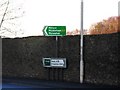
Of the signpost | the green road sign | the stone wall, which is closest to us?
the stone wall

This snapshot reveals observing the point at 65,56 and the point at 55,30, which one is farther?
the point at 65,56

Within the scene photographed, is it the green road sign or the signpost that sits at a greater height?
the green road sign

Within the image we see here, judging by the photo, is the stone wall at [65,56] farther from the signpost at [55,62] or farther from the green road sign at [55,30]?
the green road sign at [55,30]

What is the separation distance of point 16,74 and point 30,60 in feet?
7.66

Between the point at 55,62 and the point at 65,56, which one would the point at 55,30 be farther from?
the point at 55,62

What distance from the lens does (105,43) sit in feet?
82.3

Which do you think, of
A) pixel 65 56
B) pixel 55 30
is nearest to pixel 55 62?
pixel 65 56

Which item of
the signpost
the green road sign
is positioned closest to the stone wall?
the signpost

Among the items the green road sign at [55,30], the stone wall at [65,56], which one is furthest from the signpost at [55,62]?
the green road sign at [55,30]

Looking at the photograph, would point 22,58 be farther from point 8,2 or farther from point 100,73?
point 8,2

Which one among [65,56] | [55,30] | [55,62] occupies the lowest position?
[55,62]

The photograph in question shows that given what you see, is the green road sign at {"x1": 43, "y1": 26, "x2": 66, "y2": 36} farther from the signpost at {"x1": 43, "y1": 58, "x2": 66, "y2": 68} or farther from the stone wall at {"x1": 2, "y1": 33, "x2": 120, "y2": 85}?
the signpost at {"x1": 43, "y1": 58, "x2": 66, "y2": 68}

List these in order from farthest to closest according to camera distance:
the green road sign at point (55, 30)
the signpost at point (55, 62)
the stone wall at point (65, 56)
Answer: the signpost at point (55, 62) < the green road sign at point (55, 30) < the stone wall at point (65, 56)

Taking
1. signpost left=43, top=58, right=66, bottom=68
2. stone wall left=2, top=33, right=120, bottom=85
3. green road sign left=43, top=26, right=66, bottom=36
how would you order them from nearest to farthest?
stone wall left=2, top=33, right=120, bottom=85 < green road sign left=43, top=26, right=66, bottom=36 < signpost left=43, top=58, right=66, bottom=68
